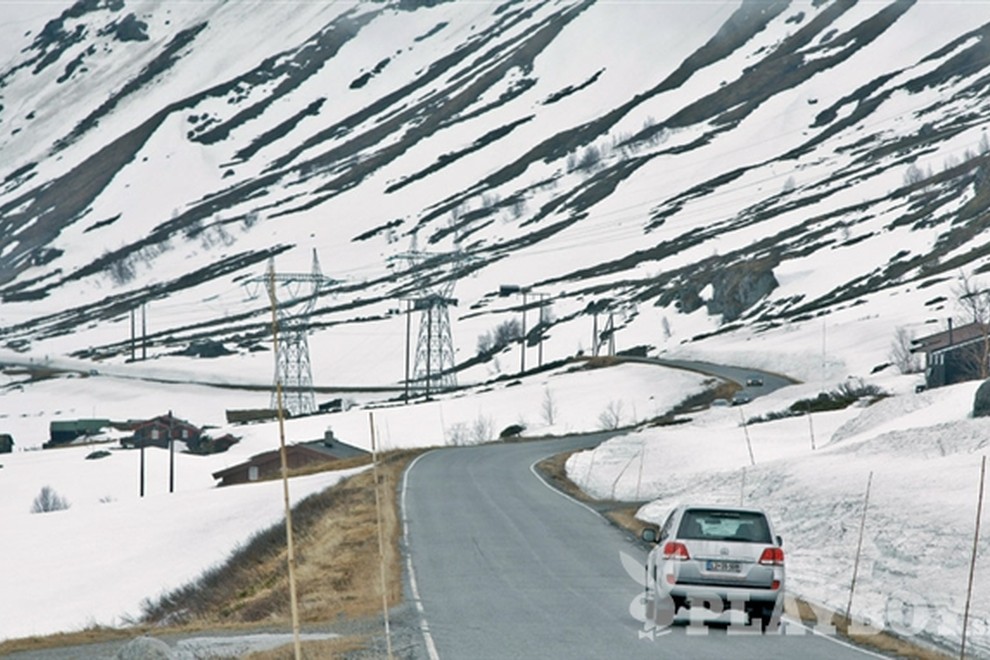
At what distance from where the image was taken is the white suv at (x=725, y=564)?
70.0 ft

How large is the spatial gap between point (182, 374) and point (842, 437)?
149375 millimetres

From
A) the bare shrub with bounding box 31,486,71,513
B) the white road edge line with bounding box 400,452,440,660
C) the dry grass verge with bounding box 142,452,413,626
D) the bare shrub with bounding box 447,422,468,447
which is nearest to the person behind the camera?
the white road edge line with bounding box 400,452,440,660

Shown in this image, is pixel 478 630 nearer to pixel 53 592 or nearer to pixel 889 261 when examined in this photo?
pixel 53 592

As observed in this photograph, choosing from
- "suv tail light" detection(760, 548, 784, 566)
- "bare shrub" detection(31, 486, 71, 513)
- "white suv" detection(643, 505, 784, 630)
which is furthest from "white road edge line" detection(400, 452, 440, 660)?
"bare shrub" detection(31, 486, 71, 513)

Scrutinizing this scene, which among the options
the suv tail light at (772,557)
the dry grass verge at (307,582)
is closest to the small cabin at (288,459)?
the dry grass verge at (307,582)

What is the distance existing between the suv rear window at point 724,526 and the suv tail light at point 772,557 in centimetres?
27

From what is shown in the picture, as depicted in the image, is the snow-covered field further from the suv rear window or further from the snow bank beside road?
the suv rear window

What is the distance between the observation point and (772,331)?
14400 cm

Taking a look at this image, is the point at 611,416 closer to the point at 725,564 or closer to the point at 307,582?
the point at 307,582

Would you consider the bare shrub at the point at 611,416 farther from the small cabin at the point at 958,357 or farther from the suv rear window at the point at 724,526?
the suv rear window at the point at 724,526

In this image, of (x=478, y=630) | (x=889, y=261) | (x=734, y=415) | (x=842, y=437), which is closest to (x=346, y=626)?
(x=478, y=630)

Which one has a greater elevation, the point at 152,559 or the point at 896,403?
the point at 896,403

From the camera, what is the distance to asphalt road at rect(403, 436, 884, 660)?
20531 mm

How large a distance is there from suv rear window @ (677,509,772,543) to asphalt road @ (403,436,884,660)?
1.50 meters
